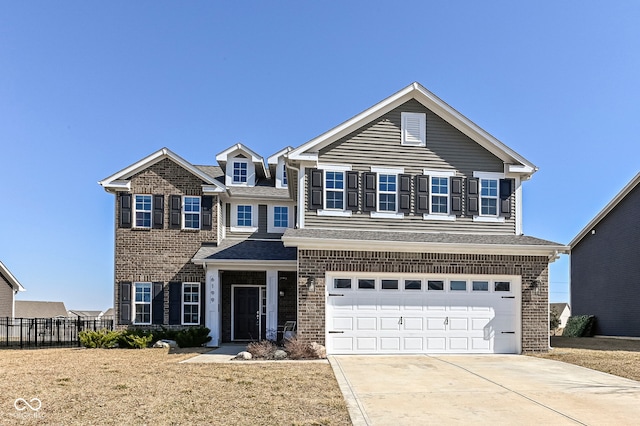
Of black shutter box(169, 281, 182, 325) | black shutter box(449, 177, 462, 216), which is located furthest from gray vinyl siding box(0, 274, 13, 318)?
black shutter box(449, 177, 462, 216)

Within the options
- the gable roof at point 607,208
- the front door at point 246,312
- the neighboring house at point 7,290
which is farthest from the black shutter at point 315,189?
the neighboring house at point 7,290

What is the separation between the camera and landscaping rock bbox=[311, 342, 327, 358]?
13422 millimetres

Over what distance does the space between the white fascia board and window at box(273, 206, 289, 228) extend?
6.30m

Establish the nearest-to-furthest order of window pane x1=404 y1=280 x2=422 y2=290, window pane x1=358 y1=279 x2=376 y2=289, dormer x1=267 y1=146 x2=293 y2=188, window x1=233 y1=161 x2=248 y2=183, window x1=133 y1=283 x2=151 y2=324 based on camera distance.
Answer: window pane x1=358 y1=279 x2=376 y2=289, window pane x1=404 y1=280 x2=422 y2=290, window x1=133 y1=283 x2=151 y2=324, window x1=233 y1=161 x2=248 y2=183, dormer x1=267 y1=146 x2=293 y2=188

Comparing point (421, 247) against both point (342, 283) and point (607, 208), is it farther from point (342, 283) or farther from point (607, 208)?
point (607, 208)

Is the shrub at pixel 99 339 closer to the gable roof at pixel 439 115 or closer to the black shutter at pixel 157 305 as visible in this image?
the black shutter at pixel 157 305

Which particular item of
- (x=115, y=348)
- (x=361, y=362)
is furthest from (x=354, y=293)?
(x=115, y=348)

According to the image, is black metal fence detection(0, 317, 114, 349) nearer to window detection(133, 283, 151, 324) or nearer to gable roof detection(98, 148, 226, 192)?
window detection(133, 283, 151, 324)

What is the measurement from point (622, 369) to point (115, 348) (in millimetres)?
14795

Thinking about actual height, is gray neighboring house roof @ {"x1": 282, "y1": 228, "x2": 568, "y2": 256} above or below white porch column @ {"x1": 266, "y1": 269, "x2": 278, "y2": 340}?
above

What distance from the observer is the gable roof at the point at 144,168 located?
1838 cm

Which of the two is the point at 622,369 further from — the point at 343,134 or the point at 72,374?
the point at 72,374

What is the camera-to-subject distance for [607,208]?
2344 cm

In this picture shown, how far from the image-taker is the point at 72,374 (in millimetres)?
10852
